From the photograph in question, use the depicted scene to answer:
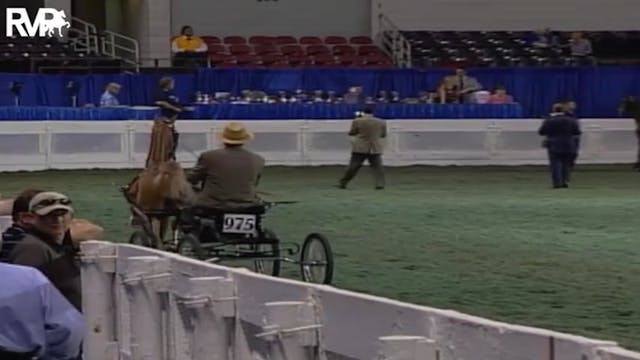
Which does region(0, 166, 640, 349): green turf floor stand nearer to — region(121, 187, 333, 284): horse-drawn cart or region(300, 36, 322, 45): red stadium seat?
region(121, 187, 333, 284): horse-drawn cart

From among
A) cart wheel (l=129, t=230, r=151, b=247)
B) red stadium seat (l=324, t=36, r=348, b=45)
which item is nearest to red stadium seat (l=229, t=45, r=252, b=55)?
red stadium seat (l=324, t=36, r=348, b=45)

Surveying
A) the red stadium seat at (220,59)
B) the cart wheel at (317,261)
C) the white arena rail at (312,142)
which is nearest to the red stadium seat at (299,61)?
the red stadium seat at (220,59)

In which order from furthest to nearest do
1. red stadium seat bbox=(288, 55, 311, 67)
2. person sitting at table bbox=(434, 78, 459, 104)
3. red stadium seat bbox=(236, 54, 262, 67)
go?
red stadium seat bbox=(288, 55, 311, 67) < red stadium seat bbox=(236, 54, 262, 67) < person sitting at table bbox=(434, 78, 459, 104)

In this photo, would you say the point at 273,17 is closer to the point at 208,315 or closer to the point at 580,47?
the point at 580,47

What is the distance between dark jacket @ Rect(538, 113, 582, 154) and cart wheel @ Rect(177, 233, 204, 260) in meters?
15.4

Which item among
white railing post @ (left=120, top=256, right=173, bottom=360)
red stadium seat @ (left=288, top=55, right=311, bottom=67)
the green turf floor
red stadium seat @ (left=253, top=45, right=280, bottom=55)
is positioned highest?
red stadium seat @ (left=253, top=45, right=280, bottom=55)

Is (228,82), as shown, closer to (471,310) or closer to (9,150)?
(9,150)

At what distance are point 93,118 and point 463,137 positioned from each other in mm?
8177

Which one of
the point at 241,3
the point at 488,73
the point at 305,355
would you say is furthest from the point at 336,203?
the point at 241,3

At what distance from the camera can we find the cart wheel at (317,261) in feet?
43.0

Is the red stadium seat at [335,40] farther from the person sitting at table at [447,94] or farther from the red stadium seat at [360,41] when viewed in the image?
the person sitting at table at [447,94]

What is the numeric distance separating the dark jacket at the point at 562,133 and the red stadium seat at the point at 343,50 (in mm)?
12850

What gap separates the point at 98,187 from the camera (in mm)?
26516

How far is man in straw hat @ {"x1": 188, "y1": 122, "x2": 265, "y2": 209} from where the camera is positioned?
13.3m
